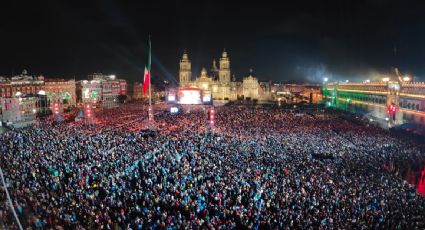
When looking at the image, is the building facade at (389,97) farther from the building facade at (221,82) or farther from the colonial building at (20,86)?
the colonial building at (20,86)

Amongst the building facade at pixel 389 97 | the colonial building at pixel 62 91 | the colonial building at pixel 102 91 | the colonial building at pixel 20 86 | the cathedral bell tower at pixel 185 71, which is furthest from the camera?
the cathedral bell tower at pixel 185 71

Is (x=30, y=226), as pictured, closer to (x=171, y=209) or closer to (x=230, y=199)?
(x=171, y=209)

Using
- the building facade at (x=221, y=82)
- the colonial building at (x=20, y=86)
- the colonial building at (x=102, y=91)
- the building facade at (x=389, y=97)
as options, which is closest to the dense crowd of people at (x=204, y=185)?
the building facade at (x=389, y=97)

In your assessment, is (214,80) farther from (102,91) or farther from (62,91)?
(62,91)

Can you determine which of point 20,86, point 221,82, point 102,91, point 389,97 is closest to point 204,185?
point 389,97

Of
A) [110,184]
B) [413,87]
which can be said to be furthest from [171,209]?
[413,87]

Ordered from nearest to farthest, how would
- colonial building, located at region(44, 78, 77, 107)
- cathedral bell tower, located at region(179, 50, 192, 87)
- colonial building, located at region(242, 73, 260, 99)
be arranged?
colonial building, located at region(44, 78, 77, 107) < cathedral bell tower, located at region(179, 50, 192, 87) < colonial building, located at region(242, 73, 260, 99)

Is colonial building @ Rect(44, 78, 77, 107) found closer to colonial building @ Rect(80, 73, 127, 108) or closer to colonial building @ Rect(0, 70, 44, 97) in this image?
colonial building @ Rect(0, 70, 44, 97)

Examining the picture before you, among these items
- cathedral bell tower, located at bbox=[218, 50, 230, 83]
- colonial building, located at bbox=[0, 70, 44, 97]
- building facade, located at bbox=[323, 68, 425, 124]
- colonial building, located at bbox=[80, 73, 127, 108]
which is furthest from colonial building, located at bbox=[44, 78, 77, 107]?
building facade, located at bbox=[323, 68, 425, 124]

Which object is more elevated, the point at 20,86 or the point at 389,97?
the point at 20,86
